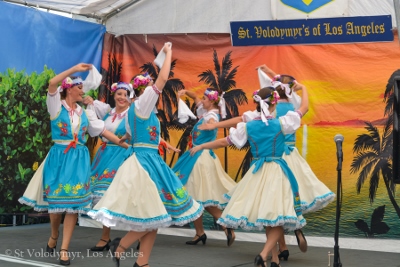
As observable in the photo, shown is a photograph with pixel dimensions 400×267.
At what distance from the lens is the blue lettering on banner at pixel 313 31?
6.85m

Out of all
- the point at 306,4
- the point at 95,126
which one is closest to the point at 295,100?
the point at 306,4

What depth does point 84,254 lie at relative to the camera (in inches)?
256

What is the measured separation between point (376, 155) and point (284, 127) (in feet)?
5.19

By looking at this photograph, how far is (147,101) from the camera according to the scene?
17.4 ft

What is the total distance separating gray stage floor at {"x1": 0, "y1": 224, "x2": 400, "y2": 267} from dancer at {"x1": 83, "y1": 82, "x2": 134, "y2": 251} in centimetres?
49

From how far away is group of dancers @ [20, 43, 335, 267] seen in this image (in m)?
5.21

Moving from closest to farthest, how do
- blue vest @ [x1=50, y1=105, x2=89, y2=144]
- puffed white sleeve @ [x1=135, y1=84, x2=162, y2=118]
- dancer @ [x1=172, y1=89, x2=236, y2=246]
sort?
puffed white sleeve @ [x1=135, y1=84, x2=162, y2=118], blue vest @ [x1=50, y1=105, x2=89, y2=144], dancer @ [x1=172, y1=89, x2=236, y2=246]

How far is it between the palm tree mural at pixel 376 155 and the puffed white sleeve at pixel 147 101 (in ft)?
8.37

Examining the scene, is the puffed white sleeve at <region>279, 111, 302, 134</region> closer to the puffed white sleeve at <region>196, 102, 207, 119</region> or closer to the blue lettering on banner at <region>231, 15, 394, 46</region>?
the blue lettering on banner at <region>231, 15, 394, 46</region>

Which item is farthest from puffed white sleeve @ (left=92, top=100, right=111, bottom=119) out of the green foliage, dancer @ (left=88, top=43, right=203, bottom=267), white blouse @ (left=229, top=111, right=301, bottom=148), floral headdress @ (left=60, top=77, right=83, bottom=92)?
white blouse @ (left=229, top=111, right=301, bottom=148)

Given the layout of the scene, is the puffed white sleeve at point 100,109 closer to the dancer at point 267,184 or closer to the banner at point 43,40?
the banner at point 43,40

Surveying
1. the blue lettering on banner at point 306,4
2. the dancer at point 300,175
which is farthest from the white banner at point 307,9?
the dancer at point 300,175

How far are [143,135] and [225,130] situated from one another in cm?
254

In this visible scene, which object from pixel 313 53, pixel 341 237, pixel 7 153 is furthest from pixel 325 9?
pixel 7 153
